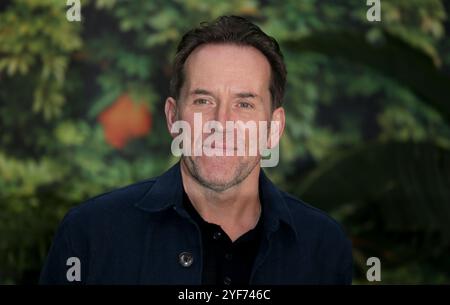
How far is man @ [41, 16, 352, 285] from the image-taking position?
41.9 inches

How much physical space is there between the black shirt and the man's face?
6 centimetres

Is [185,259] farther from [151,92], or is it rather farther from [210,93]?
[151,92]

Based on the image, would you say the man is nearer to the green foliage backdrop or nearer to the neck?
the neck

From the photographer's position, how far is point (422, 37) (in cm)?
354

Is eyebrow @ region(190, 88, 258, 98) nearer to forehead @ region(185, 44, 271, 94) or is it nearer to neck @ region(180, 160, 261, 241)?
forehead @ region(185, 44, 271, 94)

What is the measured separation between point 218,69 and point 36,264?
1.51m

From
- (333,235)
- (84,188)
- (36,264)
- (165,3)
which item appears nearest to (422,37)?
(165,3)

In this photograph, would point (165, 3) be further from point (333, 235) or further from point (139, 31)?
point (333, 235)

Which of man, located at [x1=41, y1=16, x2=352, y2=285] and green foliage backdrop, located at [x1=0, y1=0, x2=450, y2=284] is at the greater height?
green foliage backdrop, located at [x1=0, y1=0, x2=450, y2=284]

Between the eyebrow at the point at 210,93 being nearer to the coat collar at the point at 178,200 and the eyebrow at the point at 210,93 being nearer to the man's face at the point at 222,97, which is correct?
the man's face at the point at 222,97

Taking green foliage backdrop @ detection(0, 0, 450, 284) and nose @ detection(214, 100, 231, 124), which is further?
green foliage backdrop @ detection(0, 0, 450, 284)

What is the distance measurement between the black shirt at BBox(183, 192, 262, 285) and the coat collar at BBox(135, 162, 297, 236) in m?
0.03

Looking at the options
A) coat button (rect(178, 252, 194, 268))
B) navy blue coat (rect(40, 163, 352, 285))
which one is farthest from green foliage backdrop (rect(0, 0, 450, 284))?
coat button (rect(178, 252, 194, 268))

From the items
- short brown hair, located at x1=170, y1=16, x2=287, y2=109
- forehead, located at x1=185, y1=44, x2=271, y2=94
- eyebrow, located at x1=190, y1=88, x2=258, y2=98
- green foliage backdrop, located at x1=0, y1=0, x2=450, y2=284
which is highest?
green foliage backdrop, located at x1=0, y1=0, x2=450, y2=284
